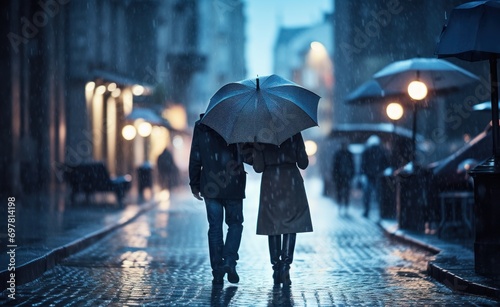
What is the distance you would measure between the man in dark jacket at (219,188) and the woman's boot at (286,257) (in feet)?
1.43

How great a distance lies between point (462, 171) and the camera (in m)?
15.2

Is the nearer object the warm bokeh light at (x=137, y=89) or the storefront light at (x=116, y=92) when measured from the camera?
the storefront light at (x=116, y=92)

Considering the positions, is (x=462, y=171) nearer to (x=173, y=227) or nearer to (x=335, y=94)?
Answer: (x=173, y=227)

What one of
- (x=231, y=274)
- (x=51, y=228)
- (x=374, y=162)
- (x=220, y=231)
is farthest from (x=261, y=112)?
(x=374, y=162)

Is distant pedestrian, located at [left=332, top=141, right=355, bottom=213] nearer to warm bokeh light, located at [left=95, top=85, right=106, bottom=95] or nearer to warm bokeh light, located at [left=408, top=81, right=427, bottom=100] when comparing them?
warm bokeh light, located at [left=408, top=81, right=427, bottom=100]

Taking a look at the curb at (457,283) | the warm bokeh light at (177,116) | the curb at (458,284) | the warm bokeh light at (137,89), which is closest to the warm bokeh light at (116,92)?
the warm bokeh light at (137,89)

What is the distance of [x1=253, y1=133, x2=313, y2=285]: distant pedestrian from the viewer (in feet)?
29.9

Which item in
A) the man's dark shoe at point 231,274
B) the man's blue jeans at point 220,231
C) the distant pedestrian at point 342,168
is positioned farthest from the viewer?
the distant pedestrian at point 342,168

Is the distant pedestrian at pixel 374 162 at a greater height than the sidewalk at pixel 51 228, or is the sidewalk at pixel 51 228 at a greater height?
the distant pedestrian at pixel 374 162

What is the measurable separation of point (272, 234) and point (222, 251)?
0.53 m

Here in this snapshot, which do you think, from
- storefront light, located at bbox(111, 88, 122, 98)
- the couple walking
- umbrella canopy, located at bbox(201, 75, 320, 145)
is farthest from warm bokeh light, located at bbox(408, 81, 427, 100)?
storefront light, located at bbox(111, 88, 122, 98)

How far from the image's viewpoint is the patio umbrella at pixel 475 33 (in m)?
9.16

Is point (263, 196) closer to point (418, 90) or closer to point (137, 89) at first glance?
point (418, 90)

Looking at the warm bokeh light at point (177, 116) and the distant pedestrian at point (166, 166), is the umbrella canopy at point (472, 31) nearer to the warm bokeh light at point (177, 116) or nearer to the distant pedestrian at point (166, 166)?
the distant pedestrian at point (166, 166)
